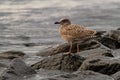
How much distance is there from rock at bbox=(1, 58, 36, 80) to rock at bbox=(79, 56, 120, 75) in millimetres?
1078

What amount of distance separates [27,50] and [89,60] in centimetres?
484

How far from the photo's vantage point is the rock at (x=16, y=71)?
9758mm

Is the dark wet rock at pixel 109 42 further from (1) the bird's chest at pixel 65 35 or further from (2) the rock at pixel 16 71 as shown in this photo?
(2) the rock at pixel 16 71

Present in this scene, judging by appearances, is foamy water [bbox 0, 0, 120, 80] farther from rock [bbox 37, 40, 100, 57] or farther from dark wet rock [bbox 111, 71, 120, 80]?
dark wet rock [bbox 111, 71, 120, 80]


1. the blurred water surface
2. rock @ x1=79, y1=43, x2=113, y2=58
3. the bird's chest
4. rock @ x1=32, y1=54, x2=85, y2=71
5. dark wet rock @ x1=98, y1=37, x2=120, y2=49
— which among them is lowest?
the blurred water surface

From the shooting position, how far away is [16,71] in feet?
33.0

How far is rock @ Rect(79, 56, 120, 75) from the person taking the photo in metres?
10.5

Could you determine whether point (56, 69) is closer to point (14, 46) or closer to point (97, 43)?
point (97, 43)

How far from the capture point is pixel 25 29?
63.1ft

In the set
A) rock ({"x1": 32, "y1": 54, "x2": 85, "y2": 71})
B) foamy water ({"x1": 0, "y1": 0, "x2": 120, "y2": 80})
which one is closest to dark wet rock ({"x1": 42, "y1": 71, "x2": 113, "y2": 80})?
rock ({"x1": 32, "y1": 54, "x2": 85, "y2": 71})

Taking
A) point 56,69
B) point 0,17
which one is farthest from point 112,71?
point 0,17

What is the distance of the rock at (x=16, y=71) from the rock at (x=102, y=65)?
3.54 ft


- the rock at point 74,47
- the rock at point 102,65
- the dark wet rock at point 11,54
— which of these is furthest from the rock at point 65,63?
the dark wet rock at point 11,54

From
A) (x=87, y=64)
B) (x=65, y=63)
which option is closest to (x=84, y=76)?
(x=87, y=64)
